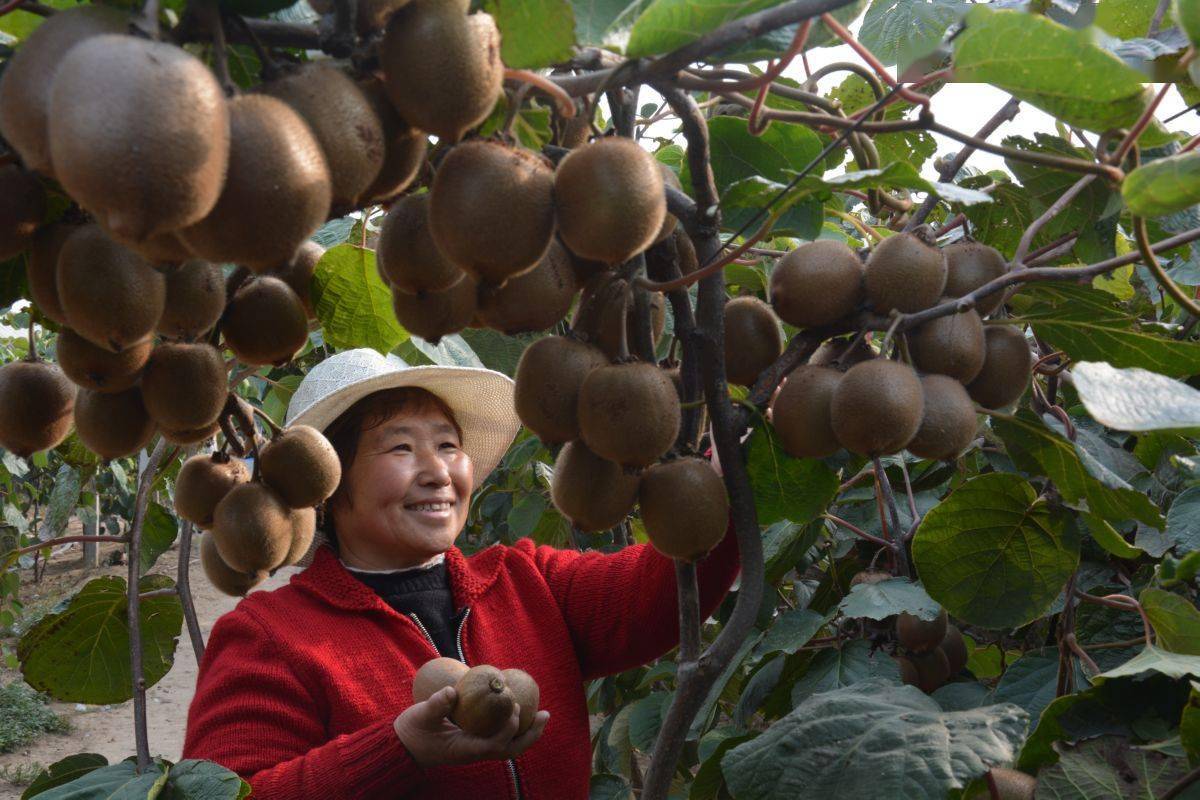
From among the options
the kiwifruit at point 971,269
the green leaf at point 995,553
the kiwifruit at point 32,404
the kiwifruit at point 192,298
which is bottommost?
the green leaf at point 995,553

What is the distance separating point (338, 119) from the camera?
27.6 inches

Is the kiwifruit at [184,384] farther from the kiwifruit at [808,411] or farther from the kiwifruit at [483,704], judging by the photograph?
the kiwifruit at [483,704]

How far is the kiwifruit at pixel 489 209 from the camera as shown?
0.80 m

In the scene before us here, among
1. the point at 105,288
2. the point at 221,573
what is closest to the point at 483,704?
the point at 221,573

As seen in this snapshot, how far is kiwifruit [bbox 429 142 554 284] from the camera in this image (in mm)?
796

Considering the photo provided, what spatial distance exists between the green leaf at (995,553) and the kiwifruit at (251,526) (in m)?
0.84

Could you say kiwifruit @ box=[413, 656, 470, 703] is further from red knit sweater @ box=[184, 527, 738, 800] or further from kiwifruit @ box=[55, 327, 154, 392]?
kiwifruit @ box=[55, 327, 154, 392]

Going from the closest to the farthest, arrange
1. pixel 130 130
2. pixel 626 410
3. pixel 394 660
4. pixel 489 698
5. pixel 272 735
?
pixel 130 130 → pixel 626 410 → pixel 489 698 → pixel 272 735 → pixel 394 660

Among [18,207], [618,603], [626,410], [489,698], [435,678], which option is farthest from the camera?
[618,603]

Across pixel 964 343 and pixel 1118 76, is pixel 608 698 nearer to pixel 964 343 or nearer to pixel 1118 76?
pixel 964 343

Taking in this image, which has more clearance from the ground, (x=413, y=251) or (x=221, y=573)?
(x=413, y=251)

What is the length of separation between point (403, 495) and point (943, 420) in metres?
1.40

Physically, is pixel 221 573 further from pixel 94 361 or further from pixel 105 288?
pixel 105 288

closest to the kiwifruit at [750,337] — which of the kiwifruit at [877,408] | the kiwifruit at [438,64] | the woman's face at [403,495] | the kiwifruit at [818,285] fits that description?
the kiwifruit at [818,285]
